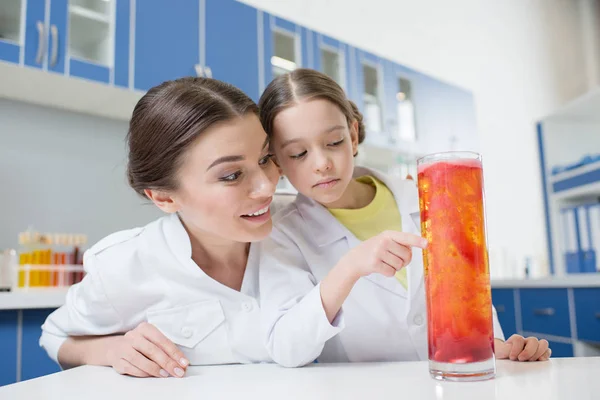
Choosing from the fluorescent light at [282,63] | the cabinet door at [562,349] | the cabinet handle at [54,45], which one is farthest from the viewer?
the fluorescent light at [282,63]

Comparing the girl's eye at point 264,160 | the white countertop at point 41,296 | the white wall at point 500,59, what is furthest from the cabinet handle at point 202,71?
the girl's eye at point 264,160

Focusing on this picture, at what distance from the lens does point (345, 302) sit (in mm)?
1137

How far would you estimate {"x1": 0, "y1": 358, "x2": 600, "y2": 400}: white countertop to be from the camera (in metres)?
0.56

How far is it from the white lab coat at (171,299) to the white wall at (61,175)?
173cm

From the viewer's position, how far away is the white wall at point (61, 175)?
259 cm

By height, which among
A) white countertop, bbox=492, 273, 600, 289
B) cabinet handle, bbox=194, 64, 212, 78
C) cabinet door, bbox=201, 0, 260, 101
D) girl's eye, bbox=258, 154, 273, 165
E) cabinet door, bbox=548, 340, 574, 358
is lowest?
cabinet door, bbox=548, 340, 574, 358

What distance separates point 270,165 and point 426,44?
4.36 metres

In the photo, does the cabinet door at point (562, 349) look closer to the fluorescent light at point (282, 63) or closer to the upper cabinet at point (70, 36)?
the fluorescent light at point (282, 63)

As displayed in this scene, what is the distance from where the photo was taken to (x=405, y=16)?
15.9 ft

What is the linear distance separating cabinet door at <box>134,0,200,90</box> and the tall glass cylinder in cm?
229

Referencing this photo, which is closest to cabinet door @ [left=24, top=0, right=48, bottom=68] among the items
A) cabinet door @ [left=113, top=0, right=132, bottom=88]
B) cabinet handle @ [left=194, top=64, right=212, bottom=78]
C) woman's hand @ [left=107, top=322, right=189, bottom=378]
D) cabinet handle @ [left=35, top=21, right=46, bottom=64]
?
cabinet handle @ [left=35, top=21, right=46, bottom=64]

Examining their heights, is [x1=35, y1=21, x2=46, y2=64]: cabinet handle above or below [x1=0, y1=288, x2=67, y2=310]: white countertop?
above

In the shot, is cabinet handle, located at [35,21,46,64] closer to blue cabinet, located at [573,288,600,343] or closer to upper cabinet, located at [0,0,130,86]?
upper cabinet, located at [0,0,130,86]

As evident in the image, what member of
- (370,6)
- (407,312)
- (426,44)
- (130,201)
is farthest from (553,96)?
(407,312)
